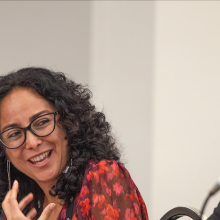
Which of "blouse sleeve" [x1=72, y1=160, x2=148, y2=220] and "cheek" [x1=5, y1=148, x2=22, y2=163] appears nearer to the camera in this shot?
"blouse sleeve" [x1=72, y1=160, x2=148, y2=220]

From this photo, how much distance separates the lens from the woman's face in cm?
115

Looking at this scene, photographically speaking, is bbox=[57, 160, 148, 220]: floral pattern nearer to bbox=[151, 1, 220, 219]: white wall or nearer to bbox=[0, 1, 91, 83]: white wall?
bbox=[151, 1, 220, 219]: white wall

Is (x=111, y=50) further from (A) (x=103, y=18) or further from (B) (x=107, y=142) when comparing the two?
(B) (x=107, y=142)

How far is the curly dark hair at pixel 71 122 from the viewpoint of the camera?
119cm

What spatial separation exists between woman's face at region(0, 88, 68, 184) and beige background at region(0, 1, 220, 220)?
0.83 meters

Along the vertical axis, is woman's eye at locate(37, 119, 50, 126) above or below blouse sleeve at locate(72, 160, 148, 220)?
above

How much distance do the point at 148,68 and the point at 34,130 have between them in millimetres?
1065

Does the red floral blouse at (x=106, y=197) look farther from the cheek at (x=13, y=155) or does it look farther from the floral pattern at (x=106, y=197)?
the cheek at (x=13, y=155)

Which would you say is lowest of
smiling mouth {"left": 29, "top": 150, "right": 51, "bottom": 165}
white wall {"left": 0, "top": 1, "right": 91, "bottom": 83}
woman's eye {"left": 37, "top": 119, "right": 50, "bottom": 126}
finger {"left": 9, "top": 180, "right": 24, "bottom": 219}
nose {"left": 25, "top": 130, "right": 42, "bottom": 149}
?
finger {"left": 9, "top": 180, "right": 24, "bottom": 219}

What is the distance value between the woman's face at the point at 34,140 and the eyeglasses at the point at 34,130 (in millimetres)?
14

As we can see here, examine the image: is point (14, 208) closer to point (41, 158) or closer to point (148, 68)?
point (41, 158)

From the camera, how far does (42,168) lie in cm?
119

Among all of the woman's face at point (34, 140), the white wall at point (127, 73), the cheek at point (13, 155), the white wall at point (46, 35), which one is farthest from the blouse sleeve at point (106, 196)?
the white wall at point (46, 35)

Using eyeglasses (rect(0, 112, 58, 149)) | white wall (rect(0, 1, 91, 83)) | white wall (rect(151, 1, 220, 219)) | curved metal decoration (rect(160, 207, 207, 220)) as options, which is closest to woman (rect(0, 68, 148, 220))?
eyeglasses (rect(0, 112, 58, 149))
